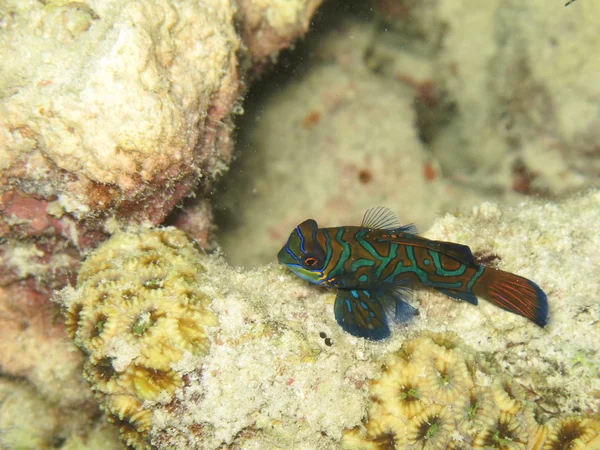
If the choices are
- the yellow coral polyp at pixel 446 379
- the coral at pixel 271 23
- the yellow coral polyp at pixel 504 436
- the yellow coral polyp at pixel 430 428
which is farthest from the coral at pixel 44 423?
the coral at pixel 271 23

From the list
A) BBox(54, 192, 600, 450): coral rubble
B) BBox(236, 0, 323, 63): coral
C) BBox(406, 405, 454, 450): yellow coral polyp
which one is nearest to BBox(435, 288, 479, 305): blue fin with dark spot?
BBox(54, 192, 600, 450): coral rubble

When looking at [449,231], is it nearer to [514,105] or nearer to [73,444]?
[514,105]

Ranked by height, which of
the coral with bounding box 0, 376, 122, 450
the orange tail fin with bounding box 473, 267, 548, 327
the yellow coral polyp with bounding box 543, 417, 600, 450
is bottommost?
the coral with bounding box 0, 376, 122, 450

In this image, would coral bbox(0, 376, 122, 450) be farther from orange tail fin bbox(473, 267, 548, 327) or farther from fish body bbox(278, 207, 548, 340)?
orange tail fin bbox(473, 267, 548, 327)

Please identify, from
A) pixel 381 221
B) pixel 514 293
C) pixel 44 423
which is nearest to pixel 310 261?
pixel 381 221

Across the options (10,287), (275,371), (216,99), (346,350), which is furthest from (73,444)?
(216,99)

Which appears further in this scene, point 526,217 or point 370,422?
point 526,217

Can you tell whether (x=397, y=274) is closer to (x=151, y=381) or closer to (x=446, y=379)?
(x=446, y=379)
